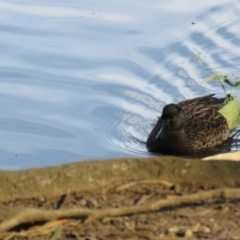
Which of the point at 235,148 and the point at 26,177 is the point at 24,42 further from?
the point at 26,177

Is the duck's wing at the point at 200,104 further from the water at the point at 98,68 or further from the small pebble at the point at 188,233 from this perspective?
the small pebble at the point at 188,233

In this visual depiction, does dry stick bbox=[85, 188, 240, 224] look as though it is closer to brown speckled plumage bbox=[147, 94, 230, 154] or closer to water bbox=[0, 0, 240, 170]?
water bbox=[0, 0, 240, 170]

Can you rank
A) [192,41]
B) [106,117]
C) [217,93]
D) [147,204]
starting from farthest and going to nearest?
[192,41]
[217,93]
[106,117]
[147,204]

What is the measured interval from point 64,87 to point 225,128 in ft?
7.36

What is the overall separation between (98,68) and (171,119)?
1.34 m

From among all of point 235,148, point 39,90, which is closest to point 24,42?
point 39,90

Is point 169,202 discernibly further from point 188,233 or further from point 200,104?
point 200,104

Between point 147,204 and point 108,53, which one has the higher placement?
point 108,53

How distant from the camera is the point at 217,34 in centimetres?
1402

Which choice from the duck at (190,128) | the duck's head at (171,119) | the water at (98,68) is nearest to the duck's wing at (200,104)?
the duck at (190,128)

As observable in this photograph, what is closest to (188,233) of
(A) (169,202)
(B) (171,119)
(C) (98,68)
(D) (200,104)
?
(A) (169,202)

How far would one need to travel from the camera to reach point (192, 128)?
1208 centimetres

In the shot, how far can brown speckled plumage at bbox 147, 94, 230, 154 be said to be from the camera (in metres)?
11.4

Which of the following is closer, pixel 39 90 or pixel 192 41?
pixel 39 90
